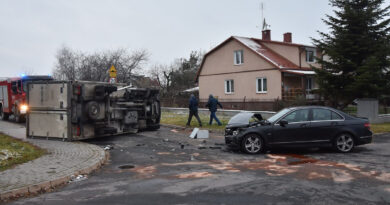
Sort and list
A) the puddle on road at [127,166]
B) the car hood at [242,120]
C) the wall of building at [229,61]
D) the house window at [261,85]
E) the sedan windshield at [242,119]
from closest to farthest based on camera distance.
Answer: the puddle on road at [127,166] < the car hood at [242,120] < the sedan windshield at [242,119] < the house window at [261,85] < the wall of building at [229,61]

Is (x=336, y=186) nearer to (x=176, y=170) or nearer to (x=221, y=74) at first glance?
(x=176, y=170)

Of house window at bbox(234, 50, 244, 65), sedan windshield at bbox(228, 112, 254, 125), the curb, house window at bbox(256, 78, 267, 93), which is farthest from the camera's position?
house window at bbox(234, 50, 244, 65)

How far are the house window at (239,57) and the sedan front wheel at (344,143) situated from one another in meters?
21.4

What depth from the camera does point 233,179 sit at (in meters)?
6.70

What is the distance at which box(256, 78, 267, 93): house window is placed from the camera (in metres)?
28.8

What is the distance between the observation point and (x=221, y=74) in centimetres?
3272

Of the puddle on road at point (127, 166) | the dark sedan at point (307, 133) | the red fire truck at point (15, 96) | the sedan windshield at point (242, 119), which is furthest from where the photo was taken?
the red fire truck at point (15, 96)

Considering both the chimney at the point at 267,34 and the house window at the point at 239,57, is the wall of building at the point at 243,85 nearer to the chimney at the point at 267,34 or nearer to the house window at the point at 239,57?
the house window at the point at 239,57

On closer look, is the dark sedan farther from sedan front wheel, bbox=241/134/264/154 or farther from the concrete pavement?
the concrete pavement

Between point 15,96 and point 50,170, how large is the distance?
1460 cm

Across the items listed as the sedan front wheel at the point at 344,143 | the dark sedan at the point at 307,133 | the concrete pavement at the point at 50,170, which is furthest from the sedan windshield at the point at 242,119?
the concrete pavement at the point at 50,170

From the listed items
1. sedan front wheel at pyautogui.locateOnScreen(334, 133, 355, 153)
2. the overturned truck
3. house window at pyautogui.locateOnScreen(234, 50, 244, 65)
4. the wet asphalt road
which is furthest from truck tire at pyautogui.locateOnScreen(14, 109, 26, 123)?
house window at pyautogui.locateOnScreen(234, 50, 244, 65)

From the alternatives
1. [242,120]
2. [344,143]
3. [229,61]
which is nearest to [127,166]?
[242,120]

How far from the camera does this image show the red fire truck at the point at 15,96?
19.1 metres
